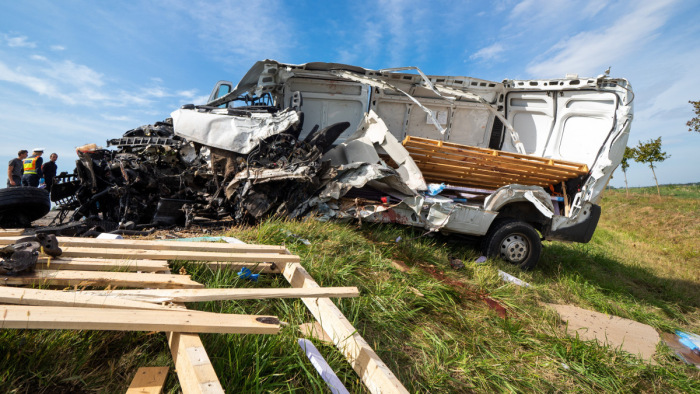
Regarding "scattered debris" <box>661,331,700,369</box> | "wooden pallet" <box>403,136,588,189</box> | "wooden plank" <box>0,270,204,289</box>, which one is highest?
"wooden pallet" <box>403,136,588,189</box>

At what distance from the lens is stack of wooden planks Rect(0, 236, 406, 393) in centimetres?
157

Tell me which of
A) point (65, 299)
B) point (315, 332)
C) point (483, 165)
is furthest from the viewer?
point (483, 165)

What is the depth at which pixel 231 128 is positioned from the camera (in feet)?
15.1

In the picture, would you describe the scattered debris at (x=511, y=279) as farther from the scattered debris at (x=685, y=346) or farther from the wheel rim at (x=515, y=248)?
the scattered debris at (x=685, y=346)

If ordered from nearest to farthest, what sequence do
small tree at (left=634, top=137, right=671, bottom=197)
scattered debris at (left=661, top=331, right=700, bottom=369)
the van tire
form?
1. scattered debris at (left=661, top=331, right=700, bottom=369)
2. the van tire
3. small tree at (left=634, top=137, right=671, bottom=197)

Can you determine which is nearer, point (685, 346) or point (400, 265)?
point (685, 346)

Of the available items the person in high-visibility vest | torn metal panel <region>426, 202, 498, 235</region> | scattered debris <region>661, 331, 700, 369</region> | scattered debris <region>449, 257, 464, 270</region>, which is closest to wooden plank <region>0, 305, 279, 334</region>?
torn metal panel <region>426, 202, 498, 235</region>

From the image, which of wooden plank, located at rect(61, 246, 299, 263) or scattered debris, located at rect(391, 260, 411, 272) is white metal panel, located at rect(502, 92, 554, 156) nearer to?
scattered debris, located at rect(391, 260, 411, 272)

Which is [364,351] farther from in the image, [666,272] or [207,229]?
[666,272]

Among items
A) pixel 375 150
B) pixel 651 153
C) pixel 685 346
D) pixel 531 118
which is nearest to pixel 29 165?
pixel 375 150

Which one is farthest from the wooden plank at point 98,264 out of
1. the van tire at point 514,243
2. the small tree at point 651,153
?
the small tree at point 651,153

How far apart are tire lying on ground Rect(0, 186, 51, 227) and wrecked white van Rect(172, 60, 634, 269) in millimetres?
1858

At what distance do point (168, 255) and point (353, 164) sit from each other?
259cm

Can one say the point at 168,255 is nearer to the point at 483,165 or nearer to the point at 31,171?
the point at 483,165
